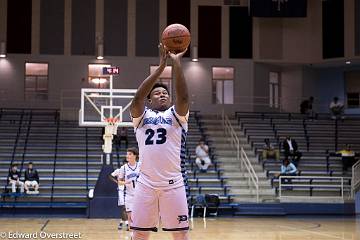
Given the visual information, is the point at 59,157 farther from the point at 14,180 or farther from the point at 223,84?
the point at 223,84

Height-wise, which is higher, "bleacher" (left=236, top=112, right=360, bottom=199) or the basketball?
the basketball

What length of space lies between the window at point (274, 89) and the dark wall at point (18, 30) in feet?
42.6

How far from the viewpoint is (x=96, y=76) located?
1208 inches

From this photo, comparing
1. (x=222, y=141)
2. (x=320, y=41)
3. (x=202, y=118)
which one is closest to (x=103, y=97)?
(x=222, y=141)

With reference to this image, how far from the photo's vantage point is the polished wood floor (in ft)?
45.1

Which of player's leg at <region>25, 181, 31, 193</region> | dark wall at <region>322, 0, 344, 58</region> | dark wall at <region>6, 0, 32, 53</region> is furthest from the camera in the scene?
dark wall at <region>322, 0, 344, 58</region>

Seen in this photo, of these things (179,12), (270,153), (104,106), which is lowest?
(270,153)

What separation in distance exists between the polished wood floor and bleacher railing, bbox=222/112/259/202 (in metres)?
3.00

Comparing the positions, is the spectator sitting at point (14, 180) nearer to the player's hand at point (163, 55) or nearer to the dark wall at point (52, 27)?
the dark wall at point (52, 27)

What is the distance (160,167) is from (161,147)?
7.3 inches

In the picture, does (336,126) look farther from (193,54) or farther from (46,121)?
(46,121)

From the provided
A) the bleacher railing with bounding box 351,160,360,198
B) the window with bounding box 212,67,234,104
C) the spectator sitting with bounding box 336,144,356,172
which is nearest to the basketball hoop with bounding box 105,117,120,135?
the bleacher railing with bounding box 351,160,360,198

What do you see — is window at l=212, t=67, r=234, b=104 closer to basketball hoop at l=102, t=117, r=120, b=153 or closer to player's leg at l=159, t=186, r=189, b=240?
basketball hoop at l=102, t=117, r=120, b=153

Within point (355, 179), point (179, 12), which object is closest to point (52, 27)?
point (179, 12)
